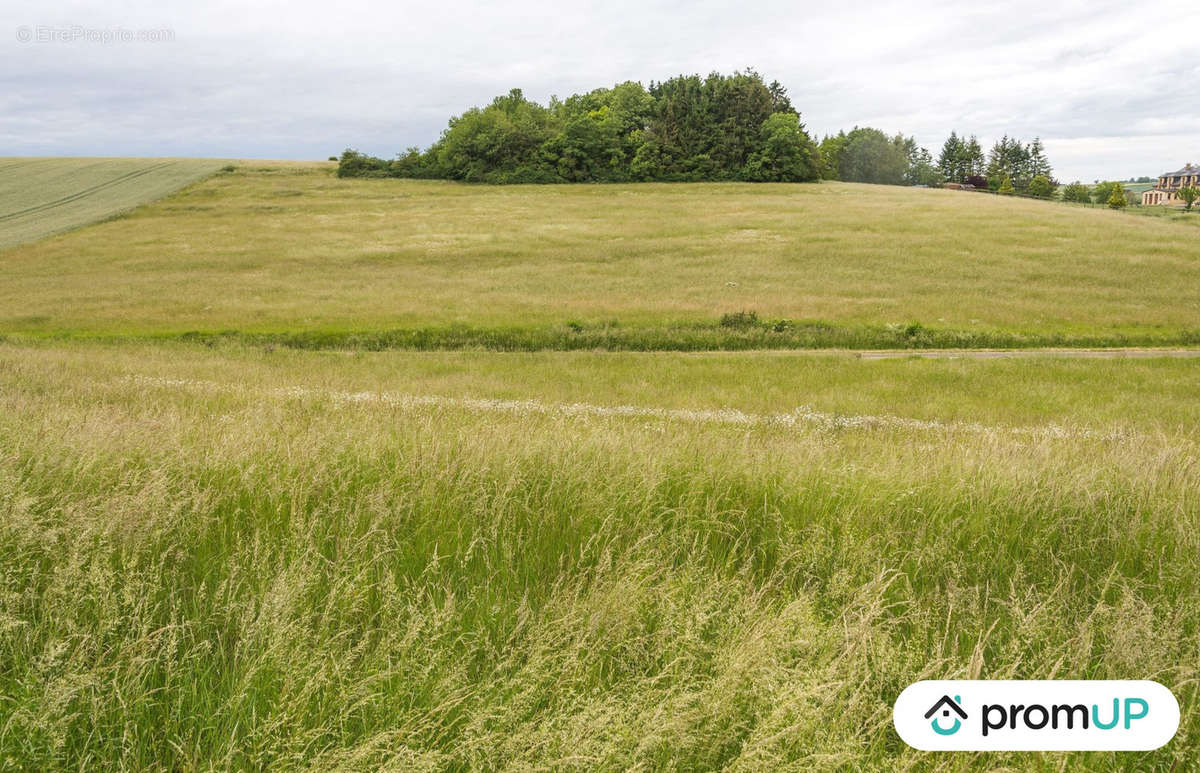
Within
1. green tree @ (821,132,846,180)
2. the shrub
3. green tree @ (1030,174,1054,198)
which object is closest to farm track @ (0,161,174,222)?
the shrub

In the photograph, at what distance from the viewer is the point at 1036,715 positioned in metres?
3.04

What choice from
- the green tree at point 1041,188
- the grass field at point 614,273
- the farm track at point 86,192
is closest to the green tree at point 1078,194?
the green tree at point 1041,188

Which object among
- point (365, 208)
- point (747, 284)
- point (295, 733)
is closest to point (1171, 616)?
point (295, 733)

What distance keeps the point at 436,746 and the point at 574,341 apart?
24456 mm

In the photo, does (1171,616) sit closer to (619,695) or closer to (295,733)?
(619,695)

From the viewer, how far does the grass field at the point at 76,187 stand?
210ft

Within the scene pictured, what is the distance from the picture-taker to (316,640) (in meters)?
3.28

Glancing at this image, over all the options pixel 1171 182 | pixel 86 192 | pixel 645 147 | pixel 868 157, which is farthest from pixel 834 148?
pixel 86 192

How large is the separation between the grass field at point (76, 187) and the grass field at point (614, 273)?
4947mm

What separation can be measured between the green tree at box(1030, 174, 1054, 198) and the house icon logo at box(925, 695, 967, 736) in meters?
161

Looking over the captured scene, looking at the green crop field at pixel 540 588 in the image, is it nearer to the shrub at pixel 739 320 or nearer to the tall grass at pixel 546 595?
the tall grass at pixel 546 595

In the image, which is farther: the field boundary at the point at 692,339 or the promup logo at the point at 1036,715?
the field boundary at the point at 692,339

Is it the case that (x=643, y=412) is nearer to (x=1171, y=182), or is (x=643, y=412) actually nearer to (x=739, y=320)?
(x=739, y=320)

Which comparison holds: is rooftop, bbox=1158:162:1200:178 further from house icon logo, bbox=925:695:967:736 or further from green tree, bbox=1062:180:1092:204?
house icon logo, bbox=925:695:967:736
